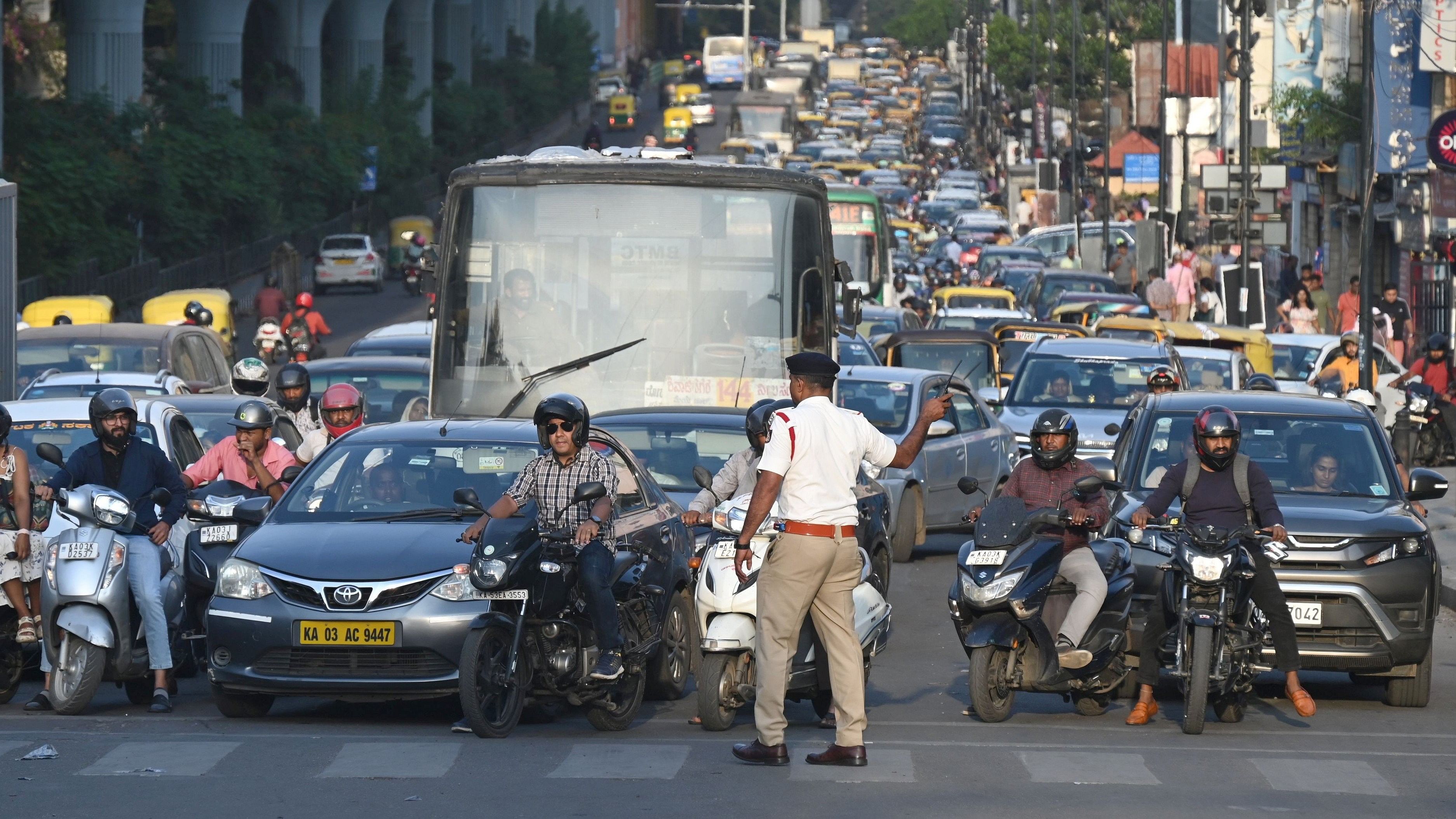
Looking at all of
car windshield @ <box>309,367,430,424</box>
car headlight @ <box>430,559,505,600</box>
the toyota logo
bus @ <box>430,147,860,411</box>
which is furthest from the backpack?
car windshield @ <box>309,367,430,424</box>

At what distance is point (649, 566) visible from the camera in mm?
11648

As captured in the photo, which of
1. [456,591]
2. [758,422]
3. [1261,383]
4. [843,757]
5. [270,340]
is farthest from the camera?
[270,340]

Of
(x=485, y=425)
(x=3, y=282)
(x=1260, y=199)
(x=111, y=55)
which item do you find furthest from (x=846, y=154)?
(x=485, y=425)

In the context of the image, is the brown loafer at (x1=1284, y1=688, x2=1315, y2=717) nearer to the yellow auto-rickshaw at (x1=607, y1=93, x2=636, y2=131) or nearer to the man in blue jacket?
the man in blue jacket

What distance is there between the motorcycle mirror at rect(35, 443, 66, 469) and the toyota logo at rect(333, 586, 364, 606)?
191cm

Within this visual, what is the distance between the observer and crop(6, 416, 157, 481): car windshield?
13.5m

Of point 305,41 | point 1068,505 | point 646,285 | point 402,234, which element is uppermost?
point 305,41

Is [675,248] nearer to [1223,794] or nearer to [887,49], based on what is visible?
[1223,794]

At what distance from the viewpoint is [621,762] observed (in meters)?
9.91

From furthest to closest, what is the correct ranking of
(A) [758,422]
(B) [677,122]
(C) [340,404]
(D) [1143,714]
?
(B) [677,122], (C) [340,404], (A) [758,422], (D) [1143,714]

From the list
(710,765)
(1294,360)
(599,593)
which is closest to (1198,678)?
(710,765)

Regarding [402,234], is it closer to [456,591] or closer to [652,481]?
[652,481]

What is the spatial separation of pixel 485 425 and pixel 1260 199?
30640 mm

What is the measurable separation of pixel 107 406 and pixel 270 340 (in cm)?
1909
